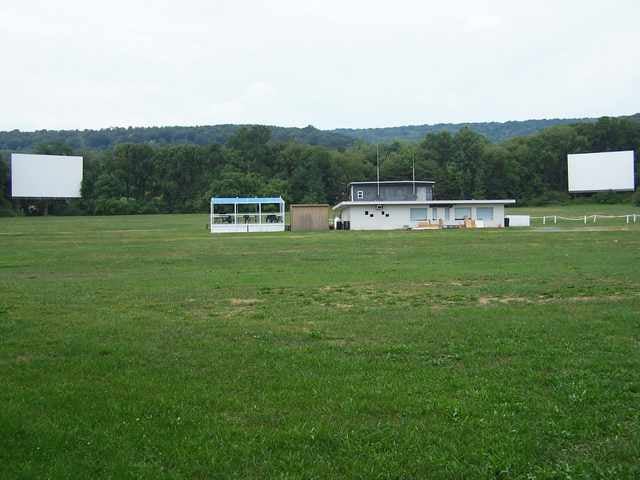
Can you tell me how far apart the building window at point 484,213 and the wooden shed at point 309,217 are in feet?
43.2

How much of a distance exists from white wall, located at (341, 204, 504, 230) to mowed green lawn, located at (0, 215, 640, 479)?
3711 cm

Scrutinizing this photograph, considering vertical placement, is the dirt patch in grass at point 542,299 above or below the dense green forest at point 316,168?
below

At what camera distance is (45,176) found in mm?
98625

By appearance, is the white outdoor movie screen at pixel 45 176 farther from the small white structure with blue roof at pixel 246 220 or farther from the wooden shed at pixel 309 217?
the wooden shed at pixel 309 217

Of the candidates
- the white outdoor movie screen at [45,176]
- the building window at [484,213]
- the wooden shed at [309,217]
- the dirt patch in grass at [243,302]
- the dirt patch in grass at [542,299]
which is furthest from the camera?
the white outdoor movie screen at [45,176]

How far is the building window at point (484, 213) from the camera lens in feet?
177

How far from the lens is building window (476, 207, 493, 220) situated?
5394 centimetres

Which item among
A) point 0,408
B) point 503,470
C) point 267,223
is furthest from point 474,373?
point 267,223

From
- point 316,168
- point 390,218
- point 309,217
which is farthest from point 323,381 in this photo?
point 316,168

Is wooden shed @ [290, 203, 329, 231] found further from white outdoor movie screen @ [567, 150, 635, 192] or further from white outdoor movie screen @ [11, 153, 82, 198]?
white outdoor movie screen @ [11, 153, 82, 198]

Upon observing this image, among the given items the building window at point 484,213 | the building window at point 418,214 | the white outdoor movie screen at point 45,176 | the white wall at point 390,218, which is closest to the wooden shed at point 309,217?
the white wall at point 390,218

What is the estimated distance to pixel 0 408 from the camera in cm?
625

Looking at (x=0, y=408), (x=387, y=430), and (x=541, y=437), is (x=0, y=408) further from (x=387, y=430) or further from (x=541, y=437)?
(x=541, y=437)

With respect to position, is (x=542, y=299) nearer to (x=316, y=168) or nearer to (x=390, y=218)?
(x=390, y=218)
